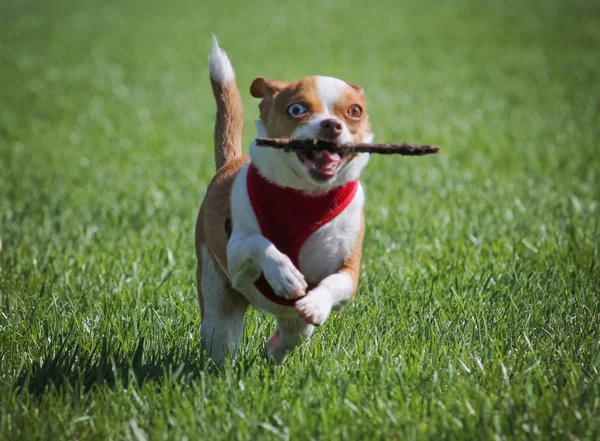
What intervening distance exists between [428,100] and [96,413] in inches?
419

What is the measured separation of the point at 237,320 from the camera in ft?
14.2

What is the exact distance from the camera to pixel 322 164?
3.62 meters

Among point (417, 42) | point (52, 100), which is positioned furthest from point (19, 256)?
point (417, 42)

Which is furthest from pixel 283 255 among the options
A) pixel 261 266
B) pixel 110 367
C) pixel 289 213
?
pixel 110 367

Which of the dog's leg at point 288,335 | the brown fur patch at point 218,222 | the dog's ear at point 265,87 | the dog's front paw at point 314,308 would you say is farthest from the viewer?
the dog's leg at point 288,335

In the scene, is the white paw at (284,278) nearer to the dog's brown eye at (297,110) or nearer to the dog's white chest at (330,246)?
the dog's white chest at (330,246)

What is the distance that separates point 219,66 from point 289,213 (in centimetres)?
128

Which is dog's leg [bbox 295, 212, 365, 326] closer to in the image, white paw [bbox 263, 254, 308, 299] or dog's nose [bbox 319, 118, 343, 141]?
white paw [bbox 263, 254, 308, 299]

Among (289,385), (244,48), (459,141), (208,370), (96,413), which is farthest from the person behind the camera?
(244,48)

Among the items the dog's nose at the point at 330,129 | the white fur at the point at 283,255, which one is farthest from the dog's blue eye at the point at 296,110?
the white fur at the point at 283,255

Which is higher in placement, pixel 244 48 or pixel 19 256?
pixel 244 48

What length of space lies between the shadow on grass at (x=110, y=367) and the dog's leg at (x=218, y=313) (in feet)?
0.30

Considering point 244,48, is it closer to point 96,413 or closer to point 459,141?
point 459,141

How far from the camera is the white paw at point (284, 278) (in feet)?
11.8
